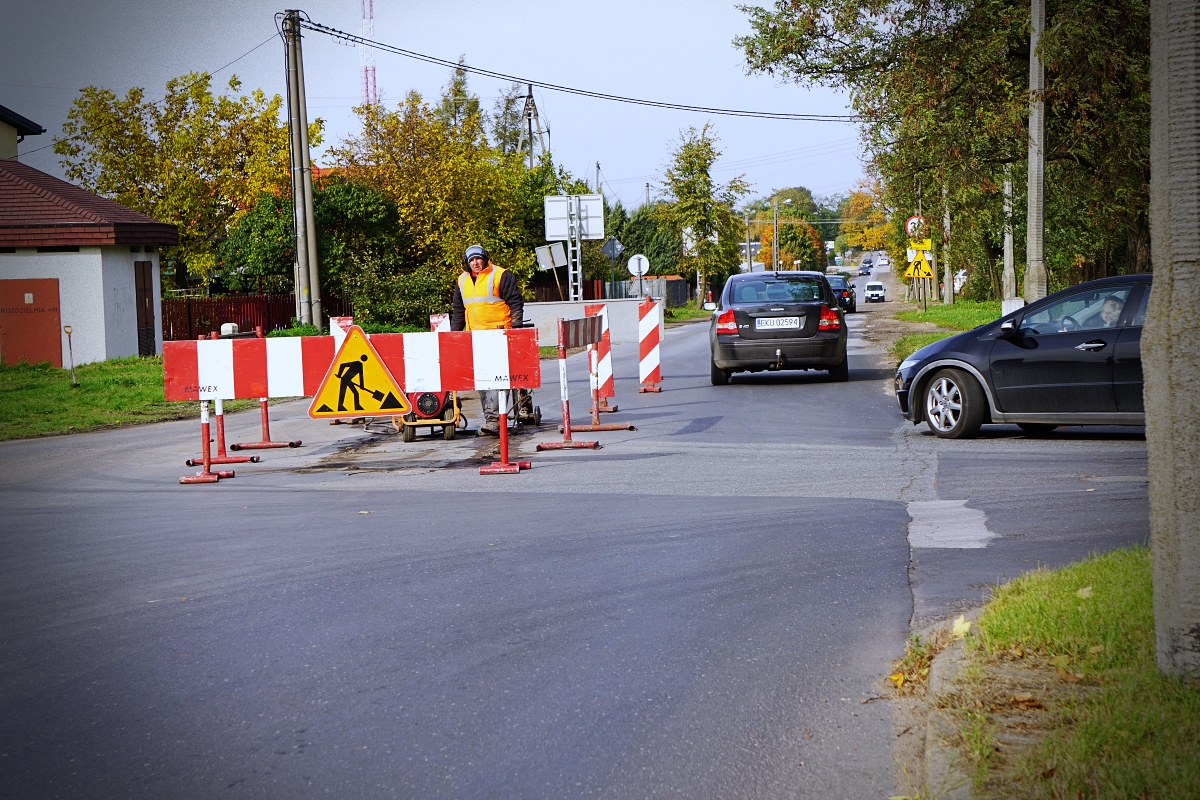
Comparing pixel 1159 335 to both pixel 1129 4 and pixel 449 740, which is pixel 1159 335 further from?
pixel 1129 4

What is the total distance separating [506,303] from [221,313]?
24757mm

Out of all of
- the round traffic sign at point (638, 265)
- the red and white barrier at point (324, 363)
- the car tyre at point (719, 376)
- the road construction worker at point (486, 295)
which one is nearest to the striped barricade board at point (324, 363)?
the red and white barrier at point (324, 363)

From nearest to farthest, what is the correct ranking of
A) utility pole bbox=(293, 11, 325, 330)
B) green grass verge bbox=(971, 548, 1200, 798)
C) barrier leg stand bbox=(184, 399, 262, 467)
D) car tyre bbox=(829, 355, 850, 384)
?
green grass verge bbox=(971, 548, 1200, 798), barrier leg stand bbox=(184, 399, 262, 467), car tyre bbox=(829, 355, 850, 384), utility pole bbox=(293, 11, 325, 330)

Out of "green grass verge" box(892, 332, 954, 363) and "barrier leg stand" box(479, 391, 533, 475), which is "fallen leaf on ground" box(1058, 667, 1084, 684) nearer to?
"barrier leg stand" box(479, 391, 533, 475)

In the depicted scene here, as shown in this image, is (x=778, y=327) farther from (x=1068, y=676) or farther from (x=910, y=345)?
(x=1068, y=676)

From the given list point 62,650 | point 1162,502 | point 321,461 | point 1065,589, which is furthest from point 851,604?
point 321,461

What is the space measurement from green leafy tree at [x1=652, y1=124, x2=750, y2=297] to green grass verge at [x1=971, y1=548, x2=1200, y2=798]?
2619 inches

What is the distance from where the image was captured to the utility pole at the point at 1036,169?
1900 centimetres

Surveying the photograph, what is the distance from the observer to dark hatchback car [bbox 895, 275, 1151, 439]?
1086 cm

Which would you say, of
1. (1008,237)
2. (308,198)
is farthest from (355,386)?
(1008,237)

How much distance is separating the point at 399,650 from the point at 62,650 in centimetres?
148

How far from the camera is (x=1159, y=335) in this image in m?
4.02

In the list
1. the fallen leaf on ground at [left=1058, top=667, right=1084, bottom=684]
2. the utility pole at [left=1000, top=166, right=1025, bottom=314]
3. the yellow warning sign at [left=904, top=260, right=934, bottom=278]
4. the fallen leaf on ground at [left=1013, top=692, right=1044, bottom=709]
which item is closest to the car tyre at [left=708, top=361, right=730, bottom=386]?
the utility pole at [left=1000, top=166, right=1025, bottom=314]

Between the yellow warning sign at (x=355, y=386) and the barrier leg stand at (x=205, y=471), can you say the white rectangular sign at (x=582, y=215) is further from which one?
the barrier leg stand at (x=205, y=471)
